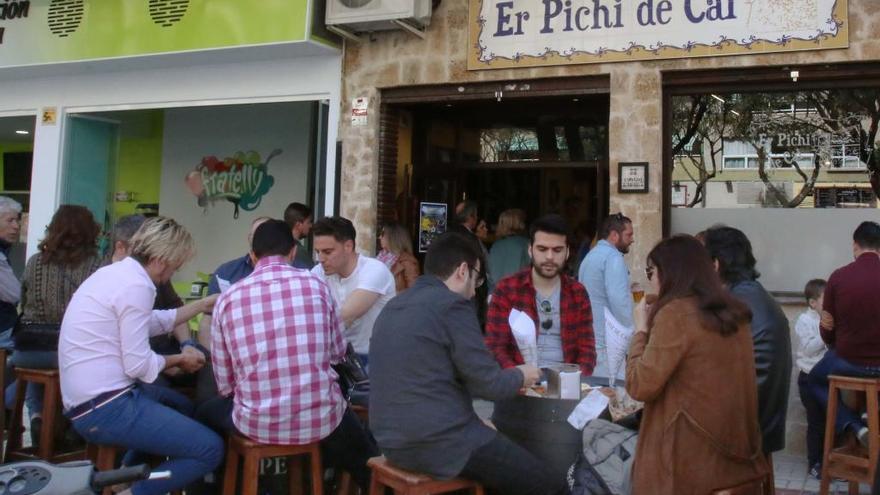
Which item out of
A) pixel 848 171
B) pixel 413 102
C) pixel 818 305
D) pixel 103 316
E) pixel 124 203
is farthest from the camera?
pixel 124 203

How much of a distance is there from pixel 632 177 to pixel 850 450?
271 cm

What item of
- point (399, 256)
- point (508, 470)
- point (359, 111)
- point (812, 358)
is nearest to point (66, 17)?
point (359, 111)

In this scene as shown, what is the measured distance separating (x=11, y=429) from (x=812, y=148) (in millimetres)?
6311

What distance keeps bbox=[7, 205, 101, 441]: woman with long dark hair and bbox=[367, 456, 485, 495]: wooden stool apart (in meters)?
2.50

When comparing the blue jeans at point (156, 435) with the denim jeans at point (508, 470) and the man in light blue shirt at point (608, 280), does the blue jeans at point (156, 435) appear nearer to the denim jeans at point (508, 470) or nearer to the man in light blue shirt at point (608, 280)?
the denim jeans at point (508, 470)

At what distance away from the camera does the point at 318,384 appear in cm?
383

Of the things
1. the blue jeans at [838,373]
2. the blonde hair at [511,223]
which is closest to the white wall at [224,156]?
the blonde hair at [511,223]

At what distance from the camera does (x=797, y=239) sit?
22.1ft

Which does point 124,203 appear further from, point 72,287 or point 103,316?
point 103,316

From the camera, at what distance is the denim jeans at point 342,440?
13.4ft

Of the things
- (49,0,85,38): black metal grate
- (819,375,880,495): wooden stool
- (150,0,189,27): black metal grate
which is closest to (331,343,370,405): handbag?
(819,375,880,495): wooden stool

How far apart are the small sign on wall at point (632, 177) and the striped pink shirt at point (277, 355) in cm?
378

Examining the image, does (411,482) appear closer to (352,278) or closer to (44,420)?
(352,278)

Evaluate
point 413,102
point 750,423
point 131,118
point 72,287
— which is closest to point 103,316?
point 72,287
